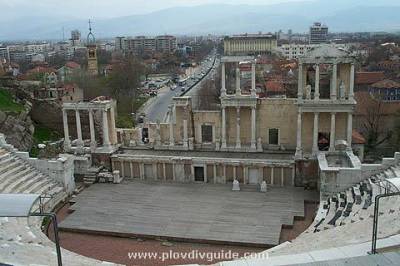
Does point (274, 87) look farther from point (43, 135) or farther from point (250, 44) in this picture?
point (250, 44)

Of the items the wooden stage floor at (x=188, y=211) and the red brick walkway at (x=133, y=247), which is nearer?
the red brick walkway at (x=133, y=247)

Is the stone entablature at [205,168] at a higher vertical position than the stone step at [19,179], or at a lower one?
lower

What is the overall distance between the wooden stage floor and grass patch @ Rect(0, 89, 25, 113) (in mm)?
13928

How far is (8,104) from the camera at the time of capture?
3434 centimetres

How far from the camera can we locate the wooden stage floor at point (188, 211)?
1739 centimetres

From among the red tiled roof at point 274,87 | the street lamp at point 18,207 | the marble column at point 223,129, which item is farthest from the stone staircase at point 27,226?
the red tiled roof at point 274,87

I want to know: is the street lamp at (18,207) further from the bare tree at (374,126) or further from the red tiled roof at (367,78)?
the red tiled roof at (367,78)

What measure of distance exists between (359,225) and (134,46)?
618 feet

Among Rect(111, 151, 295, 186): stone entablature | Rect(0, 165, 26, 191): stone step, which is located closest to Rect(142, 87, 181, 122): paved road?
Rect(111, 151, 295, 186): stone entablature

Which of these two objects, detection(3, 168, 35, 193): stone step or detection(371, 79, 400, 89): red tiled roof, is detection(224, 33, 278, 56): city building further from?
detection(3, 168, 35, 193): stone step

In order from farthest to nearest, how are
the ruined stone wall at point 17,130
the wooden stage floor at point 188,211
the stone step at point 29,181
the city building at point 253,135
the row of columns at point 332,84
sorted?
the ruined stone wall at point 17,130, the city building at point 253,135, the row of columns at point 332,84, the stone step at point 29,181, the wooden stage floor at point 188,211

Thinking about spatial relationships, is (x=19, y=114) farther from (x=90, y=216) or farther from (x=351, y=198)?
(x=351, y=198)

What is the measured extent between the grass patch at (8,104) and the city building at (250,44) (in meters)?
70.4

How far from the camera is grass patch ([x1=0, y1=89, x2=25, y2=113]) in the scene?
3322 centimetres
